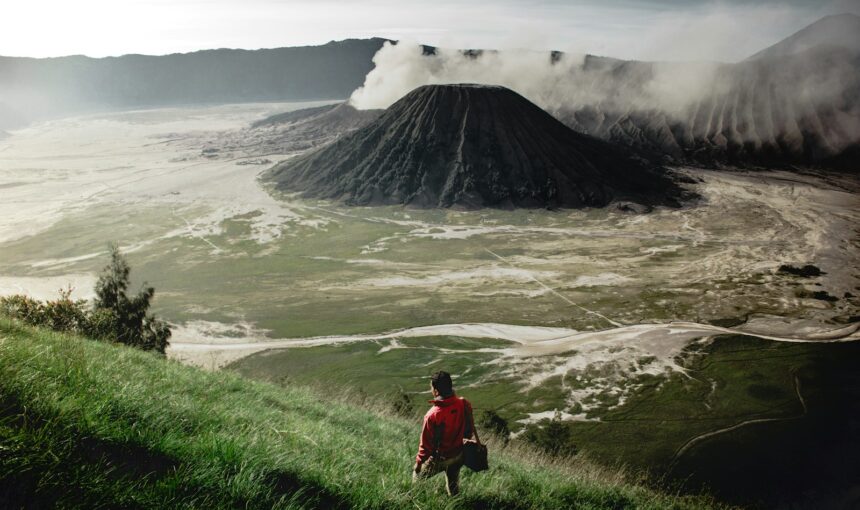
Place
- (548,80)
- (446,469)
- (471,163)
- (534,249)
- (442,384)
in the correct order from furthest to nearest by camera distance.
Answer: (548,80) < (471,163) < (534,249) < (442,384) < (446,469)

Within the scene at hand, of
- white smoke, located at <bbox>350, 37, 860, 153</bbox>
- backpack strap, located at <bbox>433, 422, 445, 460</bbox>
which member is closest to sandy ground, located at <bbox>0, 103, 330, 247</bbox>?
white smoke, located at <bbox>350, 37, 860, 153</bbox>

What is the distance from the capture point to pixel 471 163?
357ft

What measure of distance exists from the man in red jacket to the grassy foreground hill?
0.22m

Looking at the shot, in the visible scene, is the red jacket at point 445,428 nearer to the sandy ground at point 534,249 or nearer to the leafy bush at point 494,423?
the sandy ground at point 534,249

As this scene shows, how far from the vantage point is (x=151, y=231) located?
87.2 meters

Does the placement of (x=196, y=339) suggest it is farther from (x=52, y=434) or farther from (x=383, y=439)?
(x=52, y=434)

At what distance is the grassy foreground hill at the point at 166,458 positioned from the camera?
3910 millimetres

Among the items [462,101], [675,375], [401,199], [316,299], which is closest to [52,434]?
[675,375]

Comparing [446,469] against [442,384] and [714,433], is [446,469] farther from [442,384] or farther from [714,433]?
[714,433]

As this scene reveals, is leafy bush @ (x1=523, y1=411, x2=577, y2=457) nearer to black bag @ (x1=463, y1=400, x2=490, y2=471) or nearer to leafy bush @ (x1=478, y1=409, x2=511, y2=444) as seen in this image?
leafy bush @ (x1=478, y1=409, x2=511, y2=444)

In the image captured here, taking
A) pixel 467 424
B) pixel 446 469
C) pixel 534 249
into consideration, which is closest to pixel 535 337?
pixel 534 249

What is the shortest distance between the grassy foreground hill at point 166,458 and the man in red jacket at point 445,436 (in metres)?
0.22

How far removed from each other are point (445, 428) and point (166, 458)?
11.7 feet

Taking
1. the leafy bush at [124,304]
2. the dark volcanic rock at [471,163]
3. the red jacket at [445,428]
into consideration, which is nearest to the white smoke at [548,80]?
the dark volcanic rock at [471,163]
